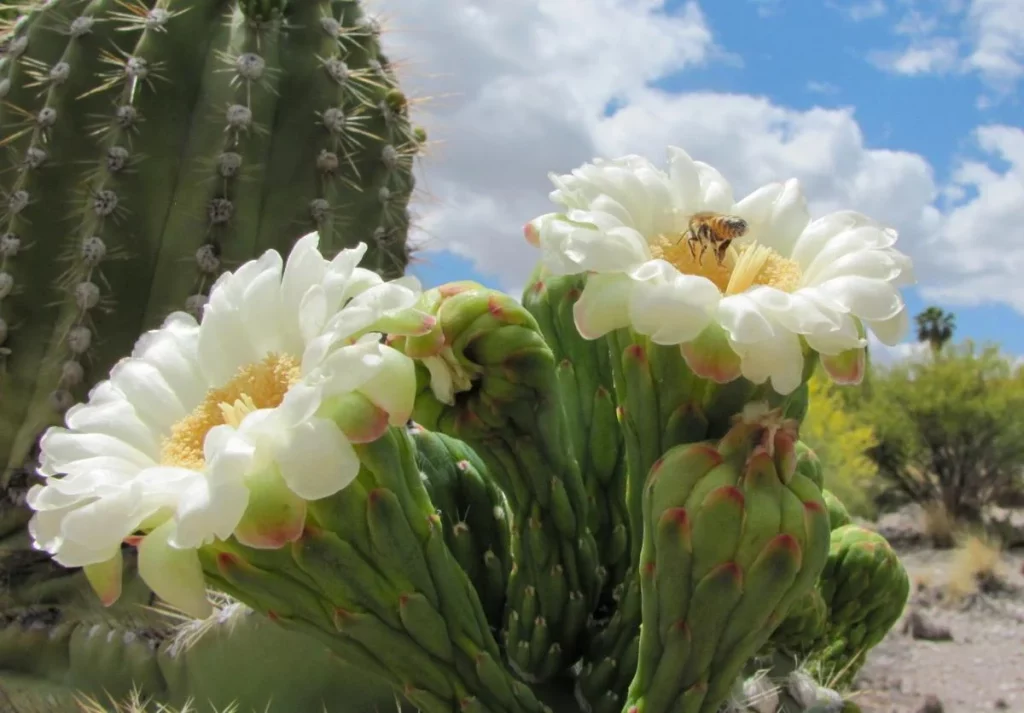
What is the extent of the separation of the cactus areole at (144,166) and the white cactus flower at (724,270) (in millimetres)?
1158

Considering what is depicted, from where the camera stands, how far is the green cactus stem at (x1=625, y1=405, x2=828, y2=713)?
0.71 metres

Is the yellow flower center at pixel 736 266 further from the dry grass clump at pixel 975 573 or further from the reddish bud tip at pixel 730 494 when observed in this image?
the dry grass clump at pixel 975 573

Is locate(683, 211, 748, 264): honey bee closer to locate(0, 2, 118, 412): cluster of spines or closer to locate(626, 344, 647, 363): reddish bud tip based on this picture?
locate(626, 344, 647, 363): reddish bud tip

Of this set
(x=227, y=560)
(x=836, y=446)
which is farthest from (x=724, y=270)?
(x=836, y=446)

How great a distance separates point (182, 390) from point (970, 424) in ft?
44.4

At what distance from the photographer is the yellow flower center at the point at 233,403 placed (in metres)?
0.81

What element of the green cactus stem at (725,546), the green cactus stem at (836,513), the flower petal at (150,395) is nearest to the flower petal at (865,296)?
the green cactus stem at (725,546)

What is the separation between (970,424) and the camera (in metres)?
13.0

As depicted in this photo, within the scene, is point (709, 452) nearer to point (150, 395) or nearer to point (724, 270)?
point (724, 270)

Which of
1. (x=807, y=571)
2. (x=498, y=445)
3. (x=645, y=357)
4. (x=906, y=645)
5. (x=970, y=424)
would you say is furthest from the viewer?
(x=970, y=424)

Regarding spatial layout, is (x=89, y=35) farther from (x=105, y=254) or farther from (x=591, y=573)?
(x=591, y=573)

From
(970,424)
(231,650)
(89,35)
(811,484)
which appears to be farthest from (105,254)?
(970,424)

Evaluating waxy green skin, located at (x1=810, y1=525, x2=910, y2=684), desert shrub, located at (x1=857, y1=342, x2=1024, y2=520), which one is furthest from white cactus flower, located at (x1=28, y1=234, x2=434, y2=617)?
desert shrub, located at (x1=857, y1=342, x2=1024, y2=520)

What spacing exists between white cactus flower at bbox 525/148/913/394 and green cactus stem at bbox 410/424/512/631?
27 centimetres
